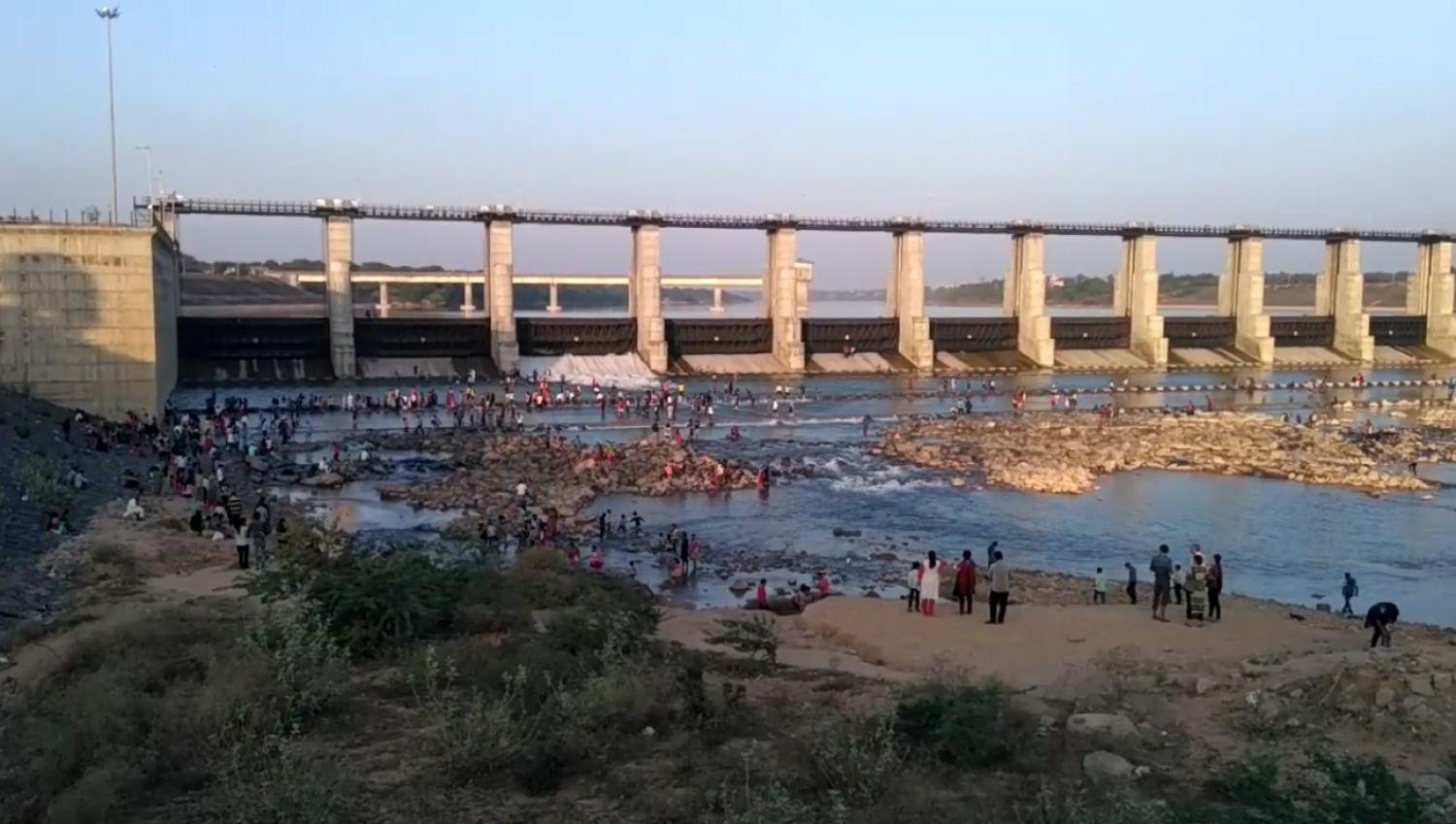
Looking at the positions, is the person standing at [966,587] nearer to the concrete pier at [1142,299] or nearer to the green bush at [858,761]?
the green bush at [858,761]

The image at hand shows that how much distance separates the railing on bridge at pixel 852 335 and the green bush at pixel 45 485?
143 feet

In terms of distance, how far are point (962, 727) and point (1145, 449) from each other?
30769 mm

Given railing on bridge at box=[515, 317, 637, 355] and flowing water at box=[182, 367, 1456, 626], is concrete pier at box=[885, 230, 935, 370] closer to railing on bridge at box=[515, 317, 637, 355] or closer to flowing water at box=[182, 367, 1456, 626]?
railing on bridge at box=[515, 317, 637, 355]

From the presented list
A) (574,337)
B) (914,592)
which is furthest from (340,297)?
(914,592)

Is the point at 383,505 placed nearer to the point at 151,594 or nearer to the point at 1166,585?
the point at 151,594

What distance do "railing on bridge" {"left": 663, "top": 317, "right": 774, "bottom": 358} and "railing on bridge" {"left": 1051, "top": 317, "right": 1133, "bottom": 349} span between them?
61.1 ft

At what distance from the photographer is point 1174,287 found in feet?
649

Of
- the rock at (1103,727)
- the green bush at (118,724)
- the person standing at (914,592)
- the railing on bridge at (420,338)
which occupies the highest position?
the railing on bridge at (420,338)

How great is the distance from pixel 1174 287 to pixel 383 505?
192770 millimetres

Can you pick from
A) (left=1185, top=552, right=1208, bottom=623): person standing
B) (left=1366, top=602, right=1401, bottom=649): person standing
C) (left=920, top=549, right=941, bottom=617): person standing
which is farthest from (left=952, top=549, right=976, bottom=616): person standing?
(left=1366, top=602, right=1401, bottom=649): person standing

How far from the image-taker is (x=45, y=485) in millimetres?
21125

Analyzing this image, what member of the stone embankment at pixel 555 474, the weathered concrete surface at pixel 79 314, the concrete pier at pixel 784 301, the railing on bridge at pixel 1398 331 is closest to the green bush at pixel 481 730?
the stone embankment at pixel 555 474

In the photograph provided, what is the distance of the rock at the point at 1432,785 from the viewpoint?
7836 millimetres

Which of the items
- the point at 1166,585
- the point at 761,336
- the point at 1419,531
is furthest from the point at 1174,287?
the point at 1166,585
